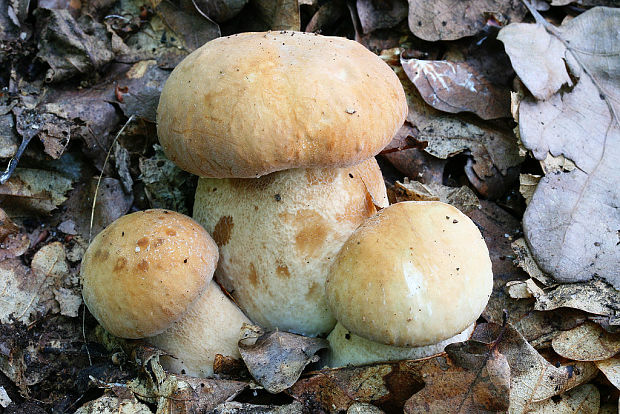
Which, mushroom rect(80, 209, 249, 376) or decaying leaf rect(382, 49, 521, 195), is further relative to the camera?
decaying leaf rect(382, 49, 521, 195)

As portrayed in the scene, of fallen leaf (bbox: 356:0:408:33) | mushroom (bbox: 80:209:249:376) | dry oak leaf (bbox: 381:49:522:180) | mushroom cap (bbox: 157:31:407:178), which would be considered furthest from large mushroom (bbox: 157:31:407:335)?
fallen leaf (bbox: 356:0:408:33)

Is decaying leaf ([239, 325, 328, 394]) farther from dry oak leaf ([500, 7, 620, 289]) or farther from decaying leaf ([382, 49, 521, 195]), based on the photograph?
decaying leaf ([382, 49, 521, 195])

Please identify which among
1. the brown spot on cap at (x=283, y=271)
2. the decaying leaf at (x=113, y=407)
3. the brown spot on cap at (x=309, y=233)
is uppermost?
the brown spot on cap at (x=309, y=233)

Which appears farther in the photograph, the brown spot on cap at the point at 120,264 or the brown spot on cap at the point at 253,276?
the brown spot on cap at the point at 253,276

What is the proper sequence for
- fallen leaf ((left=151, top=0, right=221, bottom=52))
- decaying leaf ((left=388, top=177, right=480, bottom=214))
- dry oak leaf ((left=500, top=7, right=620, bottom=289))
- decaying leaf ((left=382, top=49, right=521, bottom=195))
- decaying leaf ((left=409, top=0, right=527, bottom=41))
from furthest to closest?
decaying leaf ((left=409, top=0, right=527, bottom=41)) → fallen leaf ((left=151, top=0, right=221, bottom=52)) → decaying leaf ((left=382, top=49, right=521, bottom=195)) → decaying leaf ((left=388, top=177, right=480, bottom=214)) → dry oak leaf ((left=500, top=7, right=620, bottom=289))

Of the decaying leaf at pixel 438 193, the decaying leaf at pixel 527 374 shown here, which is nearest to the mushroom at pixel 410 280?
the decaying leaf at pixel 527 374

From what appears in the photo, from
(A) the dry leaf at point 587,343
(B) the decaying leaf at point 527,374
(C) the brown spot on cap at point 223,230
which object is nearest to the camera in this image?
(B) the decaying leaf at point 527,374

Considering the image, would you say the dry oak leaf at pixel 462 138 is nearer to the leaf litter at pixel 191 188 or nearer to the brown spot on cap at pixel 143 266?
the leaf litter at pixel 191 188
